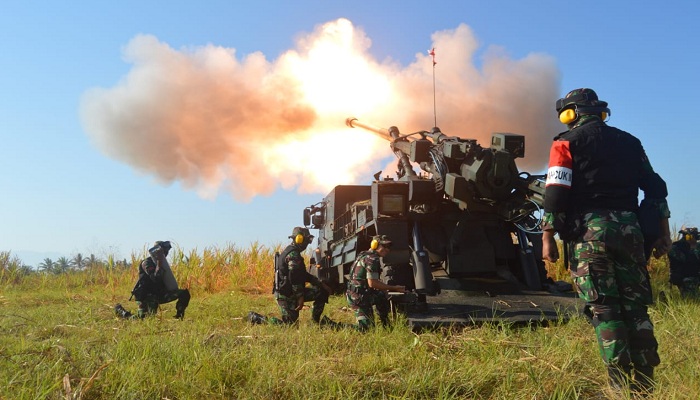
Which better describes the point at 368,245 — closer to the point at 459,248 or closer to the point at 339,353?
the point at 459,248

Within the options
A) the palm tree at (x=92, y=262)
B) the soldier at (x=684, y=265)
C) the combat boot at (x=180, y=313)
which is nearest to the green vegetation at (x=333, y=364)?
the combat boot at (x=180, y=313)

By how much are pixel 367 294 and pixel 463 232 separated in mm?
1958

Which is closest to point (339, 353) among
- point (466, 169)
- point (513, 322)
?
point (513, 322)

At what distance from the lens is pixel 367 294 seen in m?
7.48

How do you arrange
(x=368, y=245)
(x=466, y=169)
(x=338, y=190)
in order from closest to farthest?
1. (x=466, y=169)
2. (x=368, y=245)
3. (x=338, y=190)

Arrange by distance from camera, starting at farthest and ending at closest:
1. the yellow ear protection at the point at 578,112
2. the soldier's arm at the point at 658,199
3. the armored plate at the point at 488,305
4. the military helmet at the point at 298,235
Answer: the military helmet at the point at 298,235 → the armored plate at the point at 488,305 → the yellow ear protection at the point at 578,112 → the soldier's arm at the point at 658,199

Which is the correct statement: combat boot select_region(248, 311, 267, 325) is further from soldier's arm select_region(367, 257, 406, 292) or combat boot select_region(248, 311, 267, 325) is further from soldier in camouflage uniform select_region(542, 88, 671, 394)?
soldier in camouflage uniform select_region(542, 88, 671, 394)

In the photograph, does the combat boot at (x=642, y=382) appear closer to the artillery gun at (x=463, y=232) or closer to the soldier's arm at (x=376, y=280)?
the artillery gun at (x=463, y=232)

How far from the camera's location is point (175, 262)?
1559 cm

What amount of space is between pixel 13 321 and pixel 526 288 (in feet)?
26.2

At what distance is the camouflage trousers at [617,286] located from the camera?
3.76 meters

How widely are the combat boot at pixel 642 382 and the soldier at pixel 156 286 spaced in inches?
296

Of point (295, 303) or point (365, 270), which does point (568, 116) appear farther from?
point (295, 303)

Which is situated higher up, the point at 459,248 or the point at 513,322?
the point at 459,248
